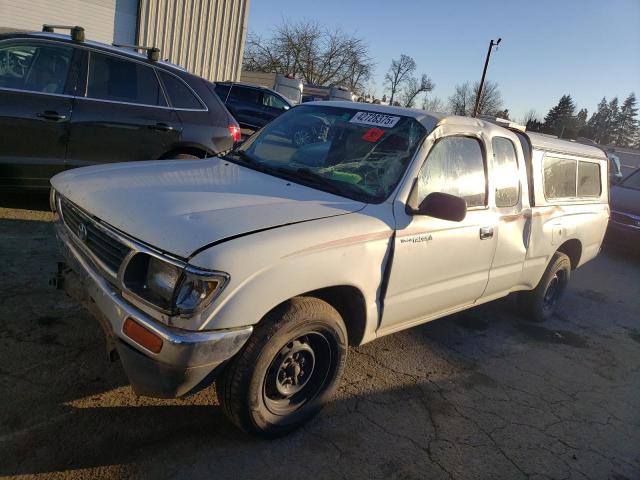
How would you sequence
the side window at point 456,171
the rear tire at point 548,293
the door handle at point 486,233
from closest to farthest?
the side window at point 456,171 → the door handle at point 486,233 → the rear tire at point 548,293

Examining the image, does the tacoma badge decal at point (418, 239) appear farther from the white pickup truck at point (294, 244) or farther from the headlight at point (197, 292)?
the headlight at point (197, 292)

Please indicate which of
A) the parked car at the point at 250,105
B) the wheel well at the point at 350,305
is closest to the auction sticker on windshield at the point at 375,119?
the wheel well at the point at 350,305

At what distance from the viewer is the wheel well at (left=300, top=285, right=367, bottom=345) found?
9.43ft

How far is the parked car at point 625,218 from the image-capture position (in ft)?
29.6

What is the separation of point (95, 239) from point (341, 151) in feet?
5.43

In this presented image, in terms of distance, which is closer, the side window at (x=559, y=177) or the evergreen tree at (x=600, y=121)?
the side window at (x=559, y=177)

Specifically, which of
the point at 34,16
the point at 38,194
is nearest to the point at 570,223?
the point at 38,194

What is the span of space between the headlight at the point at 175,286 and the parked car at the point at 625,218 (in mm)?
9057

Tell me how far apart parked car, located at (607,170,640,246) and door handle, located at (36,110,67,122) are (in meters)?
9.00

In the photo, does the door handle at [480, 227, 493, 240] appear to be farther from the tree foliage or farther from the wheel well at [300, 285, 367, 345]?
the tree foliage

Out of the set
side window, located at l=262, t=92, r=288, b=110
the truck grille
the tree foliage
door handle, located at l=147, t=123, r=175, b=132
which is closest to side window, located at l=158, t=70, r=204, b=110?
door handle, located at l=147, t=123, r=175, b=132

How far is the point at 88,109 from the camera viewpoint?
5051 millimetres

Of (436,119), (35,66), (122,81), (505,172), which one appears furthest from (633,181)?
(35,66)

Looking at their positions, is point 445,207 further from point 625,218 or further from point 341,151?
point 625,218
